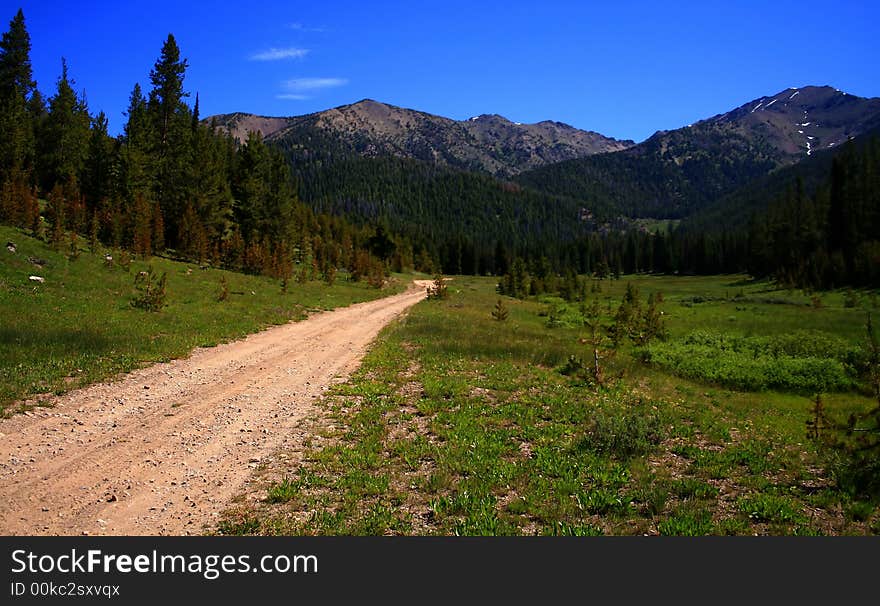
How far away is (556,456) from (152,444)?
7.56 m

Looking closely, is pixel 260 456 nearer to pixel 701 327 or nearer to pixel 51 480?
pixel 51 480

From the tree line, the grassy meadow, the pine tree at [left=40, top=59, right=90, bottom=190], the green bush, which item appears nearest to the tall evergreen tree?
the tree line

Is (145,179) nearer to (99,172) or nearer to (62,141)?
(99,172)

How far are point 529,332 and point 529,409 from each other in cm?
1740

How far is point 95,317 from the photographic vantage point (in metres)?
19.1

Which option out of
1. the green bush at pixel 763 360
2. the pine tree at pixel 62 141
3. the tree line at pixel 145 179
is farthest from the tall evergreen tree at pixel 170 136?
the green bush at pixel 763 360

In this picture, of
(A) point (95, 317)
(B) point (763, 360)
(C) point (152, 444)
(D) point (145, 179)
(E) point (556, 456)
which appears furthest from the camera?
(D) point (145, 179)

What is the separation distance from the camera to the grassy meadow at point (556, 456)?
260 inches

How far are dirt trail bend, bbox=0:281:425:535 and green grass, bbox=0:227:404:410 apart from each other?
1.28 metres

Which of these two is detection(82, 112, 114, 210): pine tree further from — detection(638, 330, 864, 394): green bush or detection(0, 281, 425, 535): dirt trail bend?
detection(638, 330, 864, 394): green bush

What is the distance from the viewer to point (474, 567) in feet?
17.2

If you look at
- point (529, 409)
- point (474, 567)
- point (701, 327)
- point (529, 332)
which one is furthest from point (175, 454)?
point (701, 327)

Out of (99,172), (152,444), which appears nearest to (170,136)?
(99,172)

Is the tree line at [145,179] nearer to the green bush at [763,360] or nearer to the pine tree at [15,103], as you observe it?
the pine tree at [15,103]
